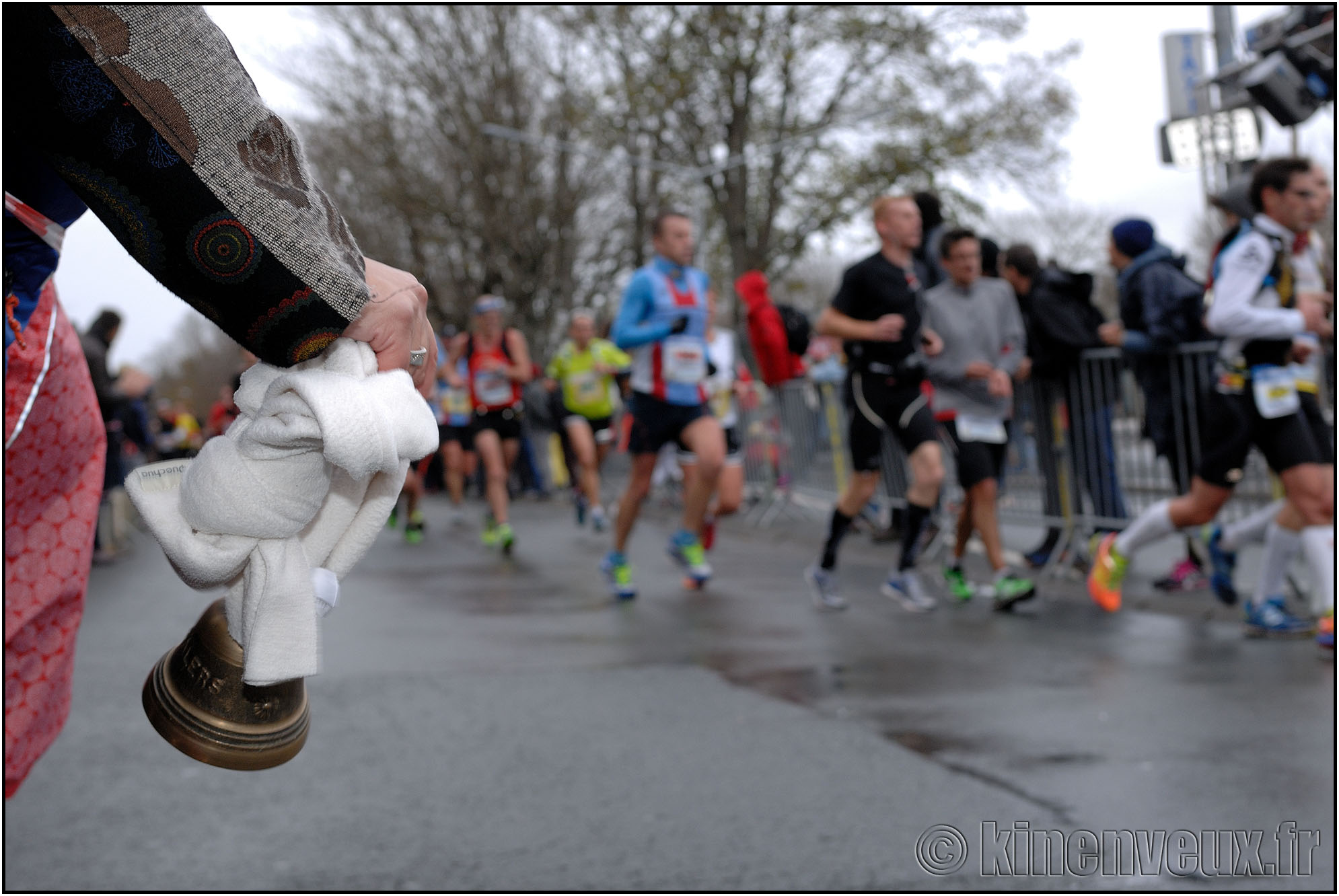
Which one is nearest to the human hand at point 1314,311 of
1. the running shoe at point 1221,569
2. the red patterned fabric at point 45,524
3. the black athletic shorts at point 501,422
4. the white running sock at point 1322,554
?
the white running sock at point 1322,554

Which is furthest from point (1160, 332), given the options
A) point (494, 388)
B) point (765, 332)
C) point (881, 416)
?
point (494, 388)

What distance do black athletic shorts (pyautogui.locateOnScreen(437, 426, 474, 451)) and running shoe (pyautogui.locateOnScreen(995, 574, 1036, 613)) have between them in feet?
22.5

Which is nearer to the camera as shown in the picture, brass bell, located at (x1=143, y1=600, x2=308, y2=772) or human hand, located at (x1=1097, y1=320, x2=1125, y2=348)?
brass bell, located at (x1=143, y1=600, x2=308, y2=772)

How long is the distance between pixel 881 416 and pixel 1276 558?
2.12 metres

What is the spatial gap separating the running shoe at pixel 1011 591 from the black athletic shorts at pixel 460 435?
22.5 feet

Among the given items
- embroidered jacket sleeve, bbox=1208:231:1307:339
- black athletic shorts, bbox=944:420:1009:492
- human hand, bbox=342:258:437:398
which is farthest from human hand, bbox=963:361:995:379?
human hand, bbox=342:258:437:398

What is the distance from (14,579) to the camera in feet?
5.17

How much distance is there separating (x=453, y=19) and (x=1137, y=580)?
81.6 feet

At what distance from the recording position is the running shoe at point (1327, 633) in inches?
224

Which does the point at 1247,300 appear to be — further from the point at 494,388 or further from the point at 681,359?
the point at 494,388

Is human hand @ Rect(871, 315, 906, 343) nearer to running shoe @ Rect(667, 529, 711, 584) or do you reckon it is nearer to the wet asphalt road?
the wet asphalt road

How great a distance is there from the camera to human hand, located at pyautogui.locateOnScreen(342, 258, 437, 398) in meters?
1.17

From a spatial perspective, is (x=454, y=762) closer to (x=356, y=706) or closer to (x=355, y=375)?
(x=356, y=706)

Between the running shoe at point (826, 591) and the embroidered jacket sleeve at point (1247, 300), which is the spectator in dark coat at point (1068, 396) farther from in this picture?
the embroidered jacket sleeve at point (1247, 300)
